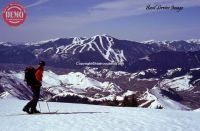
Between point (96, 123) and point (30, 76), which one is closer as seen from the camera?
point (96, 123)

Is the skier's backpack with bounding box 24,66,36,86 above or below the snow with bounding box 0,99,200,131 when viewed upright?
above

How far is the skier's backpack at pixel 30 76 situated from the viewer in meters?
28.7

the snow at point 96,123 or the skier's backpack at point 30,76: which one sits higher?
the skier's backpack at point 30,76

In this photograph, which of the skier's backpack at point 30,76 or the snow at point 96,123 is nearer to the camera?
the snow at point 96,123

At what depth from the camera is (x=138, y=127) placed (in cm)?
2444

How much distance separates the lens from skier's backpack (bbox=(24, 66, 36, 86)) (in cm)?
2873

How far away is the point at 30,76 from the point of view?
28922 millimetres

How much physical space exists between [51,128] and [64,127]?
2.84 ft

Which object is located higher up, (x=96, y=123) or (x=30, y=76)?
(x=30, y=76)

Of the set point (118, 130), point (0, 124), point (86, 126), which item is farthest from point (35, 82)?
point (118, 130)

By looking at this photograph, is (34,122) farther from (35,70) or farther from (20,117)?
(35,70)

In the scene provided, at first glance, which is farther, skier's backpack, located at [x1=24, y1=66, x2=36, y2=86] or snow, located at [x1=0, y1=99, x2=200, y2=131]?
skier's backpack, located at [x1=24, y1=66, x2=36, y2=86]

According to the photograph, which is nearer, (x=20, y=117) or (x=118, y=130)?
(x=118, y=130)

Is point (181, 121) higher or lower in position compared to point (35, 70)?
lower
